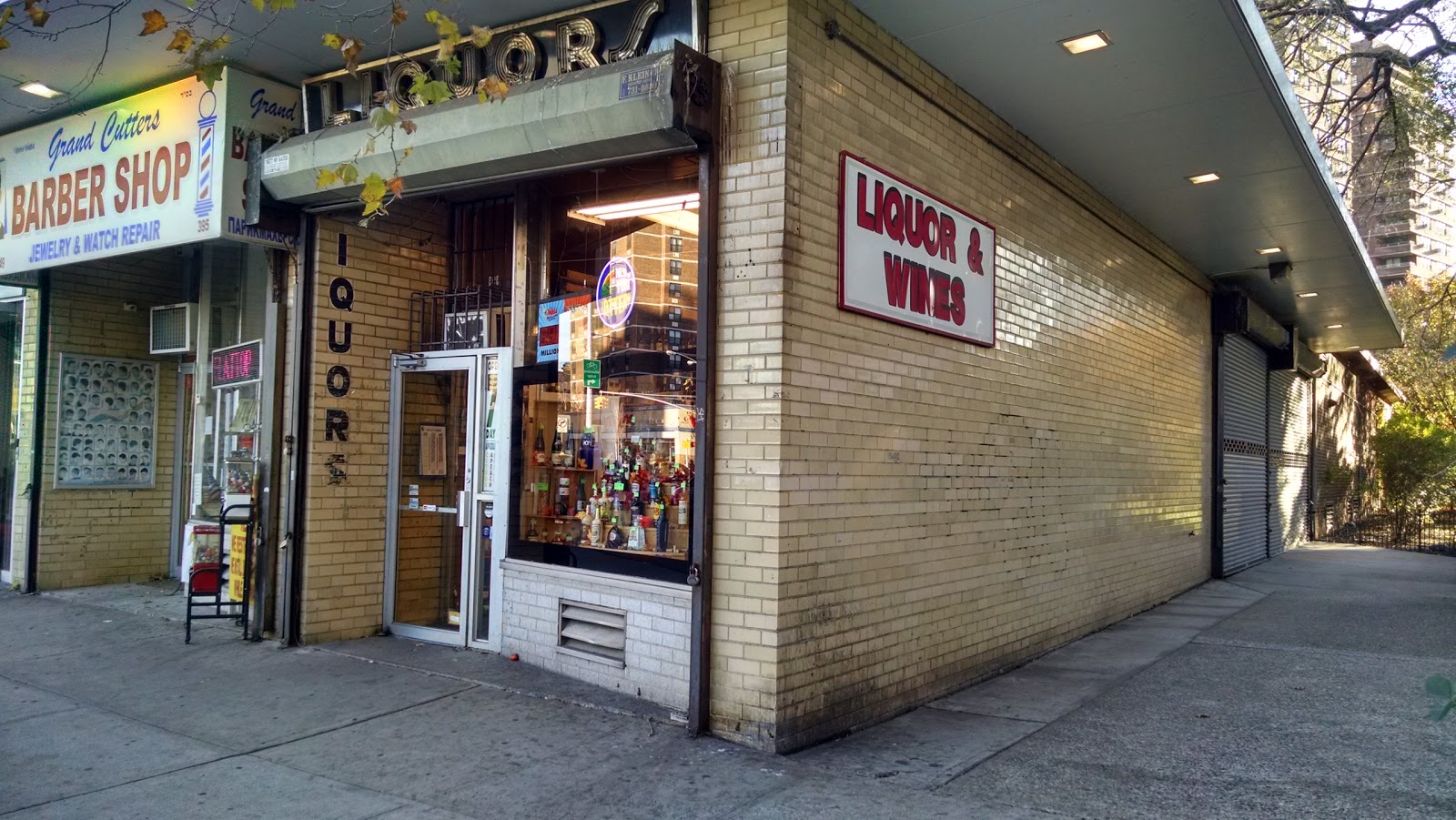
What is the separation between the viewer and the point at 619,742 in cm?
549

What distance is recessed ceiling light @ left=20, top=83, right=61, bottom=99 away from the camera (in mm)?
8117

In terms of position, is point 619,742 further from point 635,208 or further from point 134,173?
point 134,173

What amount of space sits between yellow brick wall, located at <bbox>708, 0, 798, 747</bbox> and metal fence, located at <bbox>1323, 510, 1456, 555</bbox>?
20.7 meters

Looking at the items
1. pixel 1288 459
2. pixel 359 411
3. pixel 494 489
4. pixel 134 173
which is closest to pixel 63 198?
pixel 134 173

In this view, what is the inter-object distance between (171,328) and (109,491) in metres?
1.81

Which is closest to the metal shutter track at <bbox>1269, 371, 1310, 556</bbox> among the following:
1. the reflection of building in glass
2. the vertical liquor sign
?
the reflection of building in glass

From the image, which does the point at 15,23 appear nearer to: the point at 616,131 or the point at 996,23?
the point at 616,131

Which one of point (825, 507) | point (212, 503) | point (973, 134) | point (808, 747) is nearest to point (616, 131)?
point (825, 507)

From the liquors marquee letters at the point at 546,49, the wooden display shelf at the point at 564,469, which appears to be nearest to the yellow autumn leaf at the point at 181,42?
the liquors marquee letters at the point at 546,49

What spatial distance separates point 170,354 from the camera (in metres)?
10.8

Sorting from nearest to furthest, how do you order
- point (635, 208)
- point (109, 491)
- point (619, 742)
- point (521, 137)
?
point (619, 742) → point (521, 137) → point (635, 208) → point (109, 491)

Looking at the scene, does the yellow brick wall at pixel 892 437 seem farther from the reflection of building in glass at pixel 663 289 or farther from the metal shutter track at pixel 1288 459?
the metal shutter track at pixel 1288 459

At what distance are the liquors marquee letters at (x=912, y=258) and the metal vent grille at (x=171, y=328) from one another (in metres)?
7.23

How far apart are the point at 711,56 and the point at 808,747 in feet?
13.0
